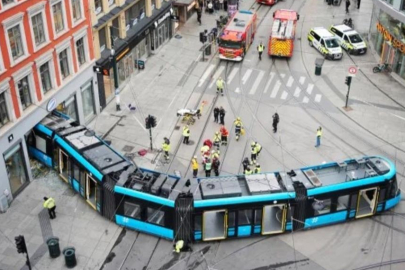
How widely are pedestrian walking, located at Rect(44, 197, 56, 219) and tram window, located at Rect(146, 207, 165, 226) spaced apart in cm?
586

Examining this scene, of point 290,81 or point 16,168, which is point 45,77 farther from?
point 290,81

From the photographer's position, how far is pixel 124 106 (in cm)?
4400

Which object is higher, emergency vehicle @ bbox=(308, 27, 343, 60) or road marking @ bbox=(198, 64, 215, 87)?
emergency vehicle @ bbox=(308, 27, 343, 60)

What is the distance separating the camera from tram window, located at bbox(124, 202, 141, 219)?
29.3m

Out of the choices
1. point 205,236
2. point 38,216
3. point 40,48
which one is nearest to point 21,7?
point 40,48

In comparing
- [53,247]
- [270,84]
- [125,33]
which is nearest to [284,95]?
[270,84]

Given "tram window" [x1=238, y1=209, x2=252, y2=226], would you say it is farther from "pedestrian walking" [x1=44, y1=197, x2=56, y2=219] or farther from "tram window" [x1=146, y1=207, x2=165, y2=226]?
"pedestrian walking" [x1=44, y1=197, x2=56, y2=219]

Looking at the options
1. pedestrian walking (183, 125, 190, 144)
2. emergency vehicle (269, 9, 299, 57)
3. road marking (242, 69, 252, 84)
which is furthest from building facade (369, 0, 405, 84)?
pedestrian walking (183, 125, 190, 144)

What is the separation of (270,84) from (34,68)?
2183 cm

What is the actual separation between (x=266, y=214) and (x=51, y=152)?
14403 mm

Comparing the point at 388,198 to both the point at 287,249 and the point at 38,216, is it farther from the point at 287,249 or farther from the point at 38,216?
the point at 38,216

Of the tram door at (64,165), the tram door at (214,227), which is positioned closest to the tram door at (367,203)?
the tram door at (214,227)

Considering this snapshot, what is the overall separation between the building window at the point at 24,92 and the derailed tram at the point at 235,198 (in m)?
4.98

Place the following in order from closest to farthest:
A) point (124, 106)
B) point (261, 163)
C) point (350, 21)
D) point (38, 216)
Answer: point (38, 216), point (261, 163), point (124, 106), point (350, 21)
